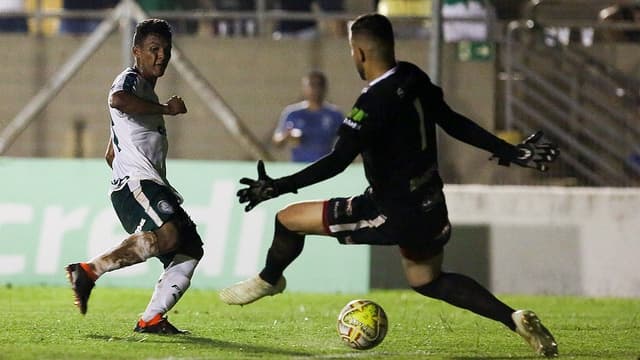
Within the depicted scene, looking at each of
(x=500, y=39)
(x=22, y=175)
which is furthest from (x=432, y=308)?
(x=22, y=175)

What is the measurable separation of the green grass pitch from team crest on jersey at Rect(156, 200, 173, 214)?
801 mm

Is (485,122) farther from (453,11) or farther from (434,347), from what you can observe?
(434,347)

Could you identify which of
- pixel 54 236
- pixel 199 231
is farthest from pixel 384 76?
pixel 54 236

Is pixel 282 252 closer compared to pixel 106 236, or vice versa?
pixel 282 252

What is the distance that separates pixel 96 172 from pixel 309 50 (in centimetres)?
262

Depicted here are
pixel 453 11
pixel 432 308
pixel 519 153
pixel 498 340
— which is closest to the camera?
pixel 519 153

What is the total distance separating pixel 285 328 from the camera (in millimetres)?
10422

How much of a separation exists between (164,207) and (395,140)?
1.67m

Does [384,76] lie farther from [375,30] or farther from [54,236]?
[54,236]

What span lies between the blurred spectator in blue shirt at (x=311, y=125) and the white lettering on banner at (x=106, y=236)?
1.92 metres

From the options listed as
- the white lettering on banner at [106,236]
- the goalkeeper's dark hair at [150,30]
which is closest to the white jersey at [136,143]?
the goalkeeper's dark hair at [150,30]

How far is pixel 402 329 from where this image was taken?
34.6 feet

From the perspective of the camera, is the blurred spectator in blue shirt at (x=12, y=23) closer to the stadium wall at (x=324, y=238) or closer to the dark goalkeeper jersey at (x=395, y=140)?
the stadium wall at (x=324, y=238)

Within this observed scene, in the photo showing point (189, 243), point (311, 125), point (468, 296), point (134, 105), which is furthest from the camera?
point (311, 125)
